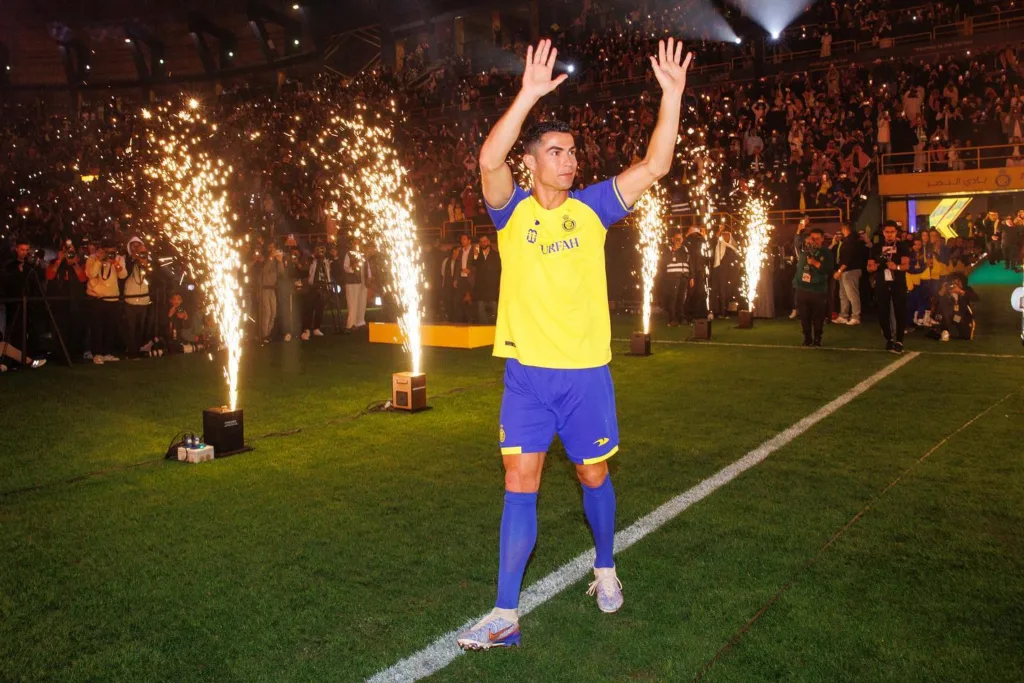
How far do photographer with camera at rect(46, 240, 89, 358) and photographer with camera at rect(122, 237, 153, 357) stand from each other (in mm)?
722

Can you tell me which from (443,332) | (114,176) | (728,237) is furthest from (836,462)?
(114,176)

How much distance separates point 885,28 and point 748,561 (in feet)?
90.7

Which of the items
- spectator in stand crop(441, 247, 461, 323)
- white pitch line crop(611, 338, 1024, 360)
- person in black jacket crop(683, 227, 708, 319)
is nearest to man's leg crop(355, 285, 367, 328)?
spectator in stand crop(441, 247, 461, 323)

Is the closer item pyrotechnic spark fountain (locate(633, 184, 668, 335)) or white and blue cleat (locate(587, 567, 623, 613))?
white and blue cleat (locate(587, 567, 623, 613))

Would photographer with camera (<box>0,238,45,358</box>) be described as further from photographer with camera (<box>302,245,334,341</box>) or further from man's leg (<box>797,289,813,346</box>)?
man's leg (<box>797,289,813,346</box>)

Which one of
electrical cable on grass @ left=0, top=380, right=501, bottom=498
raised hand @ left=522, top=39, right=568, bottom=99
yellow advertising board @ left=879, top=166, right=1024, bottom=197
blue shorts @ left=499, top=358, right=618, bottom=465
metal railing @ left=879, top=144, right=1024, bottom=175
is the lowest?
electrical cable on grass @ left=0, top=380, right=501, bottom=498

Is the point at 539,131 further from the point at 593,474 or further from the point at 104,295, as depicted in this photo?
the point at 104,295

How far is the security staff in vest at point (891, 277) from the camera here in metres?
12.7

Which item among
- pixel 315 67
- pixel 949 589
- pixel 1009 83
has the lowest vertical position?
pixel 949 589

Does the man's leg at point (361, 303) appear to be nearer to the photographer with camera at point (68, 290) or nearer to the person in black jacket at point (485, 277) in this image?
the person in black jacket at point (485, 277)

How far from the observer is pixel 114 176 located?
25.0 meters

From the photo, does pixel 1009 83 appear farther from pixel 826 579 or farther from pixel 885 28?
pixel 826 579

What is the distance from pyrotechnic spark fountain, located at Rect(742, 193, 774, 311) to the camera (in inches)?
778

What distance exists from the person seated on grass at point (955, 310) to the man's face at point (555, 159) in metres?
13.0
